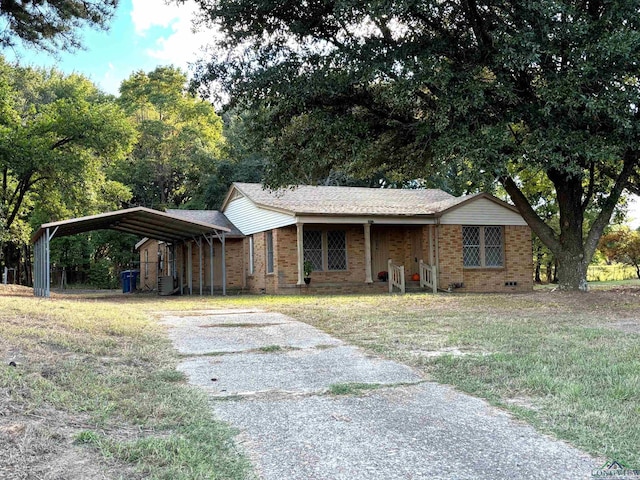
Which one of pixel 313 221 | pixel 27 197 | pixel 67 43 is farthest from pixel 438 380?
pixel 27 197

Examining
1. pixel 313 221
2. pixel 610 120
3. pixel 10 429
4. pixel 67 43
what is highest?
pixel 67 43

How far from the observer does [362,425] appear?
11.8 ft

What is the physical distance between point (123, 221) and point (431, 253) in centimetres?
1111

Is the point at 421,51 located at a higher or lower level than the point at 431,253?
higher

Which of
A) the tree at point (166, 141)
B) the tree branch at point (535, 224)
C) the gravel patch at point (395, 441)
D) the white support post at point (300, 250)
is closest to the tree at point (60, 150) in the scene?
the tree at point (166, 141)

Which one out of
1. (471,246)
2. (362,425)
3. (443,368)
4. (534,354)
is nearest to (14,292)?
(471,246)

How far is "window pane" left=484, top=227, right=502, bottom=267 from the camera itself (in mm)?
20781

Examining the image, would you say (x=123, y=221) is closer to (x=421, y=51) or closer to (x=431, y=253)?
(x=431, y=253)

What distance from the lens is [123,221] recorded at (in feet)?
66.8

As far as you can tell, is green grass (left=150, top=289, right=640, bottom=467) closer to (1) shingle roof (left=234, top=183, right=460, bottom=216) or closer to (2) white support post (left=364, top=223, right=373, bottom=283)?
(2) white support post (left=364, top=223, right=373, bottom=283)

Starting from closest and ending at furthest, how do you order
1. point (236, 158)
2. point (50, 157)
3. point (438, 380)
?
point (438, 380)
point (50, 157)
point (236, 158)

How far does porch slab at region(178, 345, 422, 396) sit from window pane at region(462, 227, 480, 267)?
1500cm

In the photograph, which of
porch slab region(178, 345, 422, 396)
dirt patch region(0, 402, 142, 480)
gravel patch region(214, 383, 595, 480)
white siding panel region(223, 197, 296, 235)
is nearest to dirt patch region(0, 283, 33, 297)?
white siding panel region(223, 197, 296, 235)

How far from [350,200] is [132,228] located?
8.89 m
